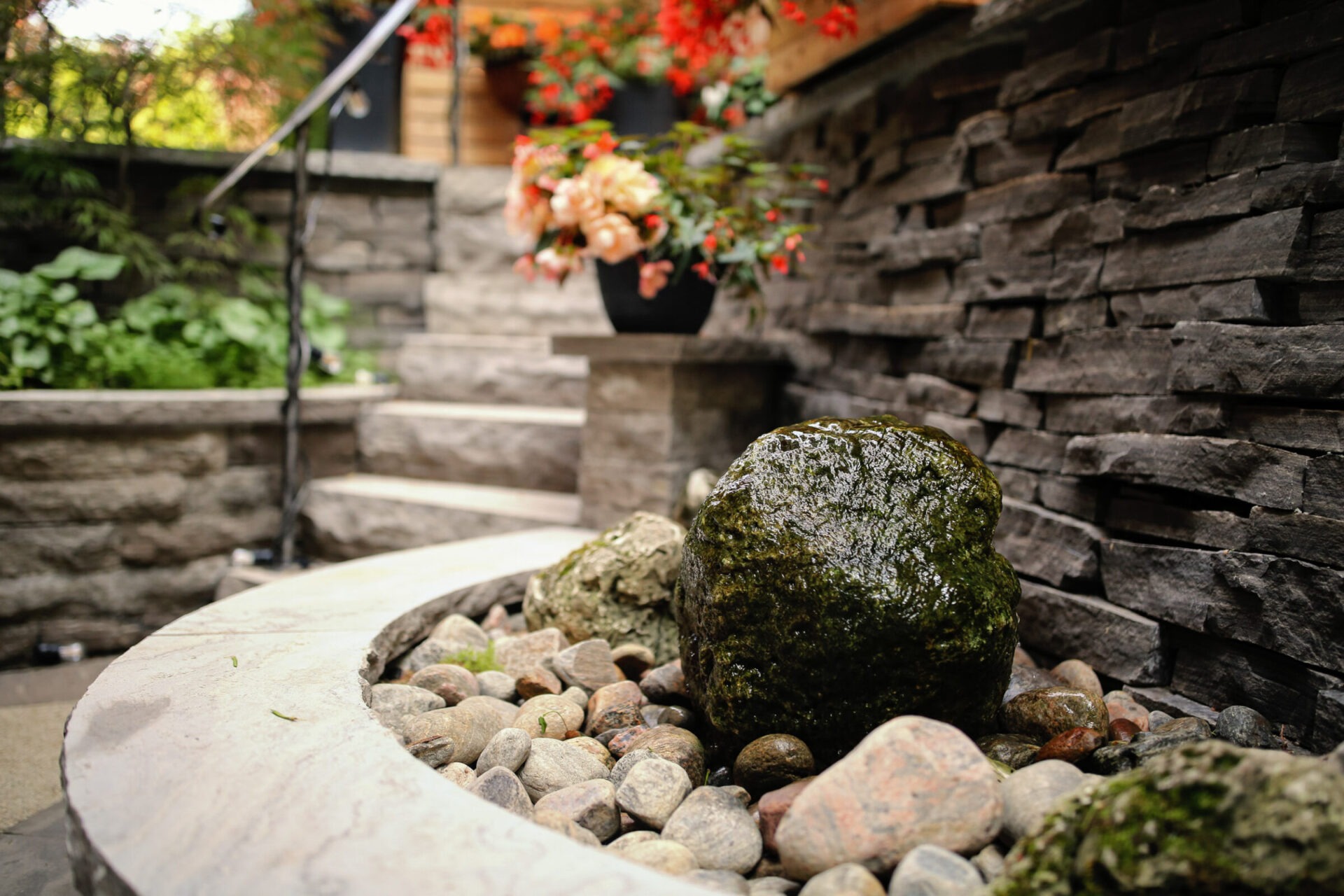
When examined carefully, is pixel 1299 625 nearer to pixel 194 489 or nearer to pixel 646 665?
pixel 646 665

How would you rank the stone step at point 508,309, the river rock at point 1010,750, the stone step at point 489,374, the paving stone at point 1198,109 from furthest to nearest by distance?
the stone step at point 508,309
the stone step at point 489,374
the paving stone at point 1198,109
the river rock at point 1010,750

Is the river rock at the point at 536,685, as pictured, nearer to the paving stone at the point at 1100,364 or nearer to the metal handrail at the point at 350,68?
the paving stone at the point at 1100,364

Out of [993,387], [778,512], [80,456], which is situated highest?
[993,387]

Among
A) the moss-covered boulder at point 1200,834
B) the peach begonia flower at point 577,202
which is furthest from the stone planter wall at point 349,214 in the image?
the moss-covered boulder at point 1200,834

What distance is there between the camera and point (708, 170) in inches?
105

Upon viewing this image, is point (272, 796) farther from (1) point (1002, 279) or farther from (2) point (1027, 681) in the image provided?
(1) point (1002, 279)

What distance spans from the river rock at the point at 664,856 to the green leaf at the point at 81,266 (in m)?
3.15


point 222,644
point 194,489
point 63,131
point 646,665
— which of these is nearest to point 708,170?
point 646,665

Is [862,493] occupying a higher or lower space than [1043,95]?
lower

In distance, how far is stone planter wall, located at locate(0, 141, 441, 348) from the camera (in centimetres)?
370

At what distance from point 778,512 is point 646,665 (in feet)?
2.01

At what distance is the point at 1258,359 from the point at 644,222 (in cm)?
155

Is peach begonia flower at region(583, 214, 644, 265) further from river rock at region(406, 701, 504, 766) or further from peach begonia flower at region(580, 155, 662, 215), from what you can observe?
river rock at region(406, 701, 504, 766)

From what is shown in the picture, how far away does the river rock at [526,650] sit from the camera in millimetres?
1812
